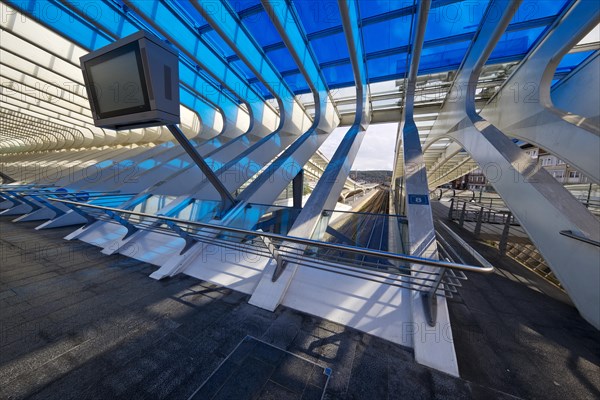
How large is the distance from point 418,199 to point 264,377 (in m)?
3.88

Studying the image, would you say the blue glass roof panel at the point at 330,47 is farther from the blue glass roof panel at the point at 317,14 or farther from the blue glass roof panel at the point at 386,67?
the blue glass roof panel at the point at 386,67

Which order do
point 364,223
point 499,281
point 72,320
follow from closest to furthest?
point 72,320
point 499,281
point 364,223

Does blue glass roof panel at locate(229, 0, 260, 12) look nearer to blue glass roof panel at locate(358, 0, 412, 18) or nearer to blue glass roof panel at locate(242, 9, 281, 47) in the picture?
blue glass roof panel at locate(242, 9, 281, 47)

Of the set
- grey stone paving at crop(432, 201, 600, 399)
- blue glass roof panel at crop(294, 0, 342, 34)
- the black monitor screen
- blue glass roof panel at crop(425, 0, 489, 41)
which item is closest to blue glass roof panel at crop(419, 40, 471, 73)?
blue glass roof panel at crop(425, 0, 489, 41)

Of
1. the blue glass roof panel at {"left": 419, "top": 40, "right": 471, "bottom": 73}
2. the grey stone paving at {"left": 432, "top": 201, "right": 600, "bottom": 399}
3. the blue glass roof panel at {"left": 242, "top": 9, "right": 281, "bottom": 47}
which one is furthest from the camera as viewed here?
the blue glass roof panel at {"left": 419, "top": 40, "right": 471, "bottom": 73}

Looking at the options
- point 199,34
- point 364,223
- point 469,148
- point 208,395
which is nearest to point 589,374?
point 364,223

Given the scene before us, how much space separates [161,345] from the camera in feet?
7.40

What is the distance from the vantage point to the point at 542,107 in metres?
5.32

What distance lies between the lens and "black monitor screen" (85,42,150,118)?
232 centimetres

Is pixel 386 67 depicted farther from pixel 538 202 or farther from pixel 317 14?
pixel 538 202

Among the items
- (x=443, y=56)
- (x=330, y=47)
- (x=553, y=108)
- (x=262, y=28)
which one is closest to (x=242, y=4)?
(x=262, y=28)

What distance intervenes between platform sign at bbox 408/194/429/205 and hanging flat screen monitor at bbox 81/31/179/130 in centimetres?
427

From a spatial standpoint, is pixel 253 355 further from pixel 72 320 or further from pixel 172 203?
pixel 172 203

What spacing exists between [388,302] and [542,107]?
22.3 feet
